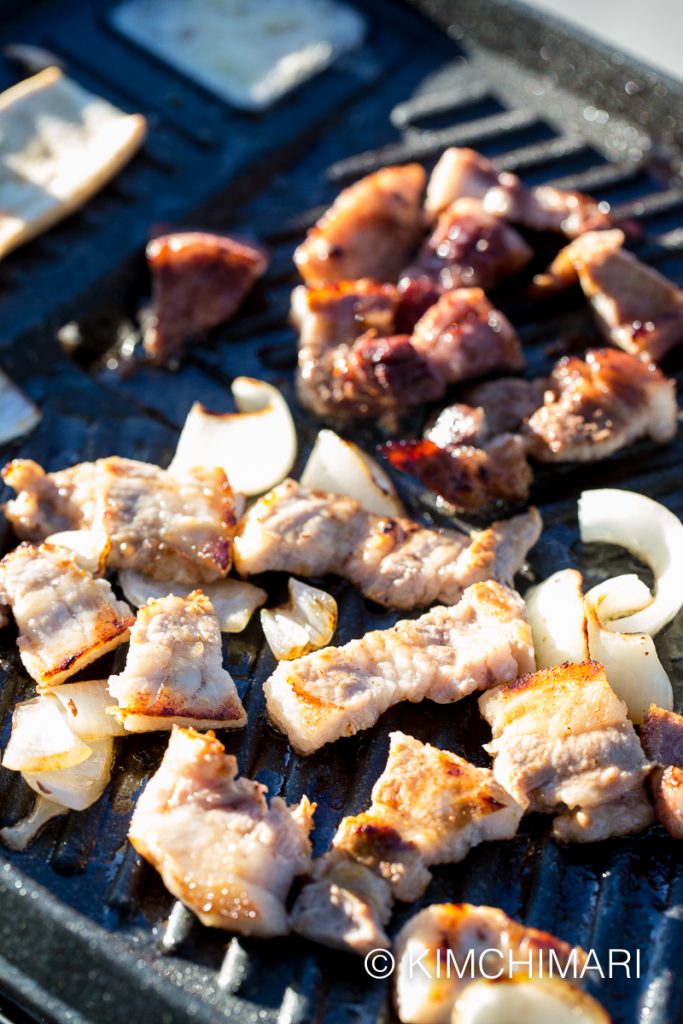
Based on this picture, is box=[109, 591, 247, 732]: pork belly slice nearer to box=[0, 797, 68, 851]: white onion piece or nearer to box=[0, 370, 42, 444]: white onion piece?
box=[0, 797, 68, 851]: white onion piece

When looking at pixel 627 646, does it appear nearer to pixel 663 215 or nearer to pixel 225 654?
pixel 225 654

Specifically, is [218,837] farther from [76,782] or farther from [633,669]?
[633,669]

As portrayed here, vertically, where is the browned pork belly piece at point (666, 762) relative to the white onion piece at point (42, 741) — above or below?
above

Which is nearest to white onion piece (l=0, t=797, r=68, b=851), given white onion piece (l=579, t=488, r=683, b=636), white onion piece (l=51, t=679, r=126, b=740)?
white onion piece (l=51, t=679, r=126, b=740)

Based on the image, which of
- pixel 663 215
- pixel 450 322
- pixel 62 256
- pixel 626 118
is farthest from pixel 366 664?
pixel 626 118

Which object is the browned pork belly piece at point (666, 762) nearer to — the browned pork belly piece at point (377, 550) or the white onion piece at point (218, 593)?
the browned pork belly piece at point (377, 550)

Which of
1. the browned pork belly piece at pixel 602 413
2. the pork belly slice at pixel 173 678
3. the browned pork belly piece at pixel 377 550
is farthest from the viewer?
the browned pork belly piece at pixel 602 413

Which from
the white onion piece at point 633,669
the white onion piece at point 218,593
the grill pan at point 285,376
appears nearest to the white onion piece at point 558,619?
the white onion piece at point 633,669
